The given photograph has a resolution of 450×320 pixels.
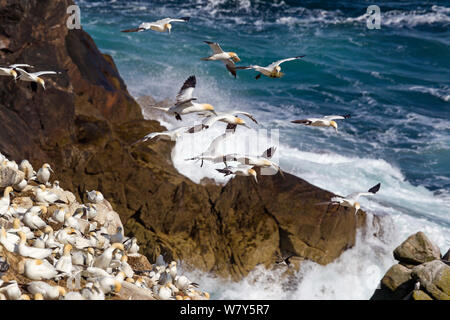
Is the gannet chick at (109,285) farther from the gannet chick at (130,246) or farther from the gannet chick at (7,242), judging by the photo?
the gannet chick at (130,246)

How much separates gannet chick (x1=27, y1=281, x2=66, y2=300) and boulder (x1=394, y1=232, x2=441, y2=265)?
30.1 ft

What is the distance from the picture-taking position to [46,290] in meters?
7.79

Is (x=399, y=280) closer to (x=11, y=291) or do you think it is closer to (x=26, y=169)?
(x=26, y=169)

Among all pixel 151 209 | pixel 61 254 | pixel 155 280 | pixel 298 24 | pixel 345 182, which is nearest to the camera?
pixel 61 254

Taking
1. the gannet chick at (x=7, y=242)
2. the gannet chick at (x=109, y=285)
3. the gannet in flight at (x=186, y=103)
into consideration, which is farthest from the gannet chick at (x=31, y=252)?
the gannet in flight at (x=186, y=103)

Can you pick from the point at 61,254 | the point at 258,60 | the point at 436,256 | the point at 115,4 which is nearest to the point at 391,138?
the point at 258,60

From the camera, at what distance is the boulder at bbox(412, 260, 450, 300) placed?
1222cm

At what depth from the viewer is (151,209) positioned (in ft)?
52.2

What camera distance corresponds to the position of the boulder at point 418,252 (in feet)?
46.4

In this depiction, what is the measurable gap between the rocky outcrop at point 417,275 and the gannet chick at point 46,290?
7712 millimetres

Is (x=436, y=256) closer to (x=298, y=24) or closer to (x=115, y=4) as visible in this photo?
(x=298, y=24)

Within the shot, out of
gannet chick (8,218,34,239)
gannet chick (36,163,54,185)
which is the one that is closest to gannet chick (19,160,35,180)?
gannet chick (36,163,54,185)

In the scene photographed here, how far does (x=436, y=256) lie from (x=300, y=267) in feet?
12.2

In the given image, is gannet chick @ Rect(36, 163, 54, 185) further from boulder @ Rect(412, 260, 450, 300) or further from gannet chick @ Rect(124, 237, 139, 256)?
boulder @ Rect(412, 260, 450, 300)
